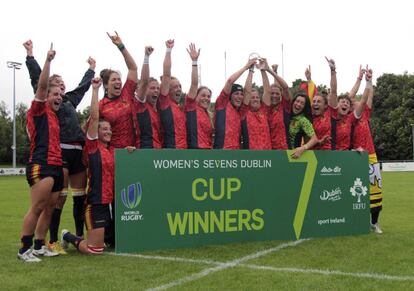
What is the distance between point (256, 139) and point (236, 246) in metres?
1.71

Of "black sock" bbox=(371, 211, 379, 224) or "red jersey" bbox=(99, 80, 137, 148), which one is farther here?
"black sock" bbox=(371, 211, 379, 224)

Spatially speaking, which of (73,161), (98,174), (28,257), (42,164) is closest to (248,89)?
(98,174)

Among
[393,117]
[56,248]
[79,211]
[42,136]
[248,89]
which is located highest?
[393,117]

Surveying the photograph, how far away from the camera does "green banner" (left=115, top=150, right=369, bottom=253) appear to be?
6125 millimetres

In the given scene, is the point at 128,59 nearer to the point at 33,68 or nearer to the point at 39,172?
the point at 33,68

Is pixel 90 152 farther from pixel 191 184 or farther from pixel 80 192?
pixel 191 184

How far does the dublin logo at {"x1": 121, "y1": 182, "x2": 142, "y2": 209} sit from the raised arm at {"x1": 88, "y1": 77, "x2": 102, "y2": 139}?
79 centimetres

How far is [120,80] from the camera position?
6.52 m

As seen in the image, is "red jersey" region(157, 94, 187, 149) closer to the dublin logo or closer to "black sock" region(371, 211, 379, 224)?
the dublin logo

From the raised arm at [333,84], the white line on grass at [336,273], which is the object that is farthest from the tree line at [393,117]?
the white line on grass at [336,273]

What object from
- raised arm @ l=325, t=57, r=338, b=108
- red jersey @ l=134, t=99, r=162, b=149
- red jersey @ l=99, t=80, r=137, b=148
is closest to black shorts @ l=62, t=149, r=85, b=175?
red jersey @ l=99, t=80, r=137, b=148

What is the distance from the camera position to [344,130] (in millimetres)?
7891

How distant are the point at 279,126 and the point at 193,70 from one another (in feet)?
5.35

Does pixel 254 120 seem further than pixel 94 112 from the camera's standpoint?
Yes
